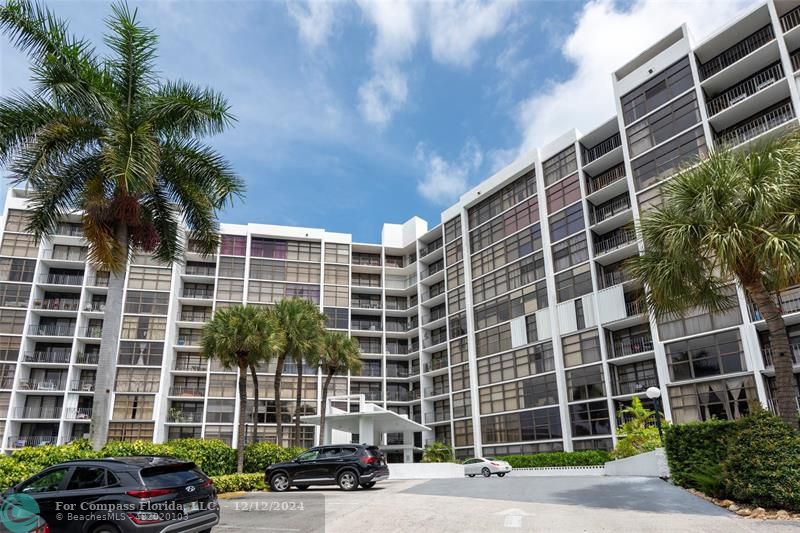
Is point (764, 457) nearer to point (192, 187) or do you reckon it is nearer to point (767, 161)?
point (767, 161)

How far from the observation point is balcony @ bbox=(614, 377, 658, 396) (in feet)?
115

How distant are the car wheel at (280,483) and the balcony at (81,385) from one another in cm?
3813

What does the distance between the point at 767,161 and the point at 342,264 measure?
52.3 m

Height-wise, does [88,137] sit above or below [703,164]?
above

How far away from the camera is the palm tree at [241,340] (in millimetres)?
26047

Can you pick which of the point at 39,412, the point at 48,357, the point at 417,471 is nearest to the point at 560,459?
the point at 417,471

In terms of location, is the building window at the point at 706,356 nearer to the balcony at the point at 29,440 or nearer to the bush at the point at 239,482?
the bush at the point at 239,482

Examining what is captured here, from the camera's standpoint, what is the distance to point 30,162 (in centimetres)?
1595

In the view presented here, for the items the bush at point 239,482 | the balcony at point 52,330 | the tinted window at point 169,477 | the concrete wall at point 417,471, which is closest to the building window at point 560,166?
the concrete wall at point 417,471

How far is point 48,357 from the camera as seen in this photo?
51.4 m

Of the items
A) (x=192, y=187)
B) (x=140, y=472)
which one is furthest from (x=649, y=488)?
(x=192, y=187)

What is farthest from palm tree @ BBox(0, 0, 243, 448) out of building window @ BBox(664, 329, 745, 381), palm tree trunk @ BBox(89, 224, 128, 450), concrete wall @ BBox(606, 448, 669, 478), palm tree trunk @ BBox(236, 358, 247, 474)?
building window @ BBox(664, 329, 745, 381)

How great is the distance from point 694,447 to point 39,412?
175 ft

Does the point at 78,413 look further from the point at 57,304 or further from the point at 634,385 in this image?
the point at 634,385
